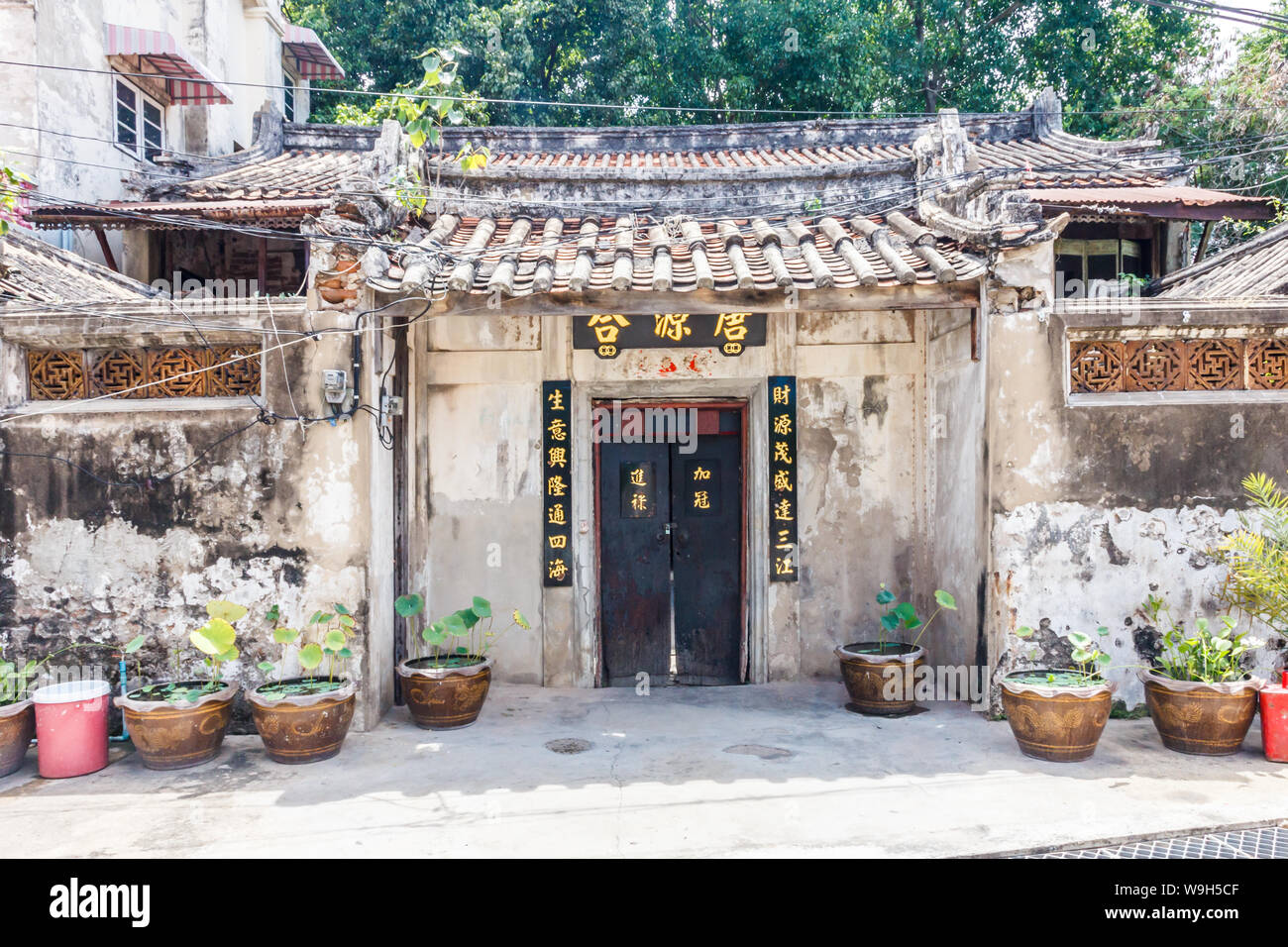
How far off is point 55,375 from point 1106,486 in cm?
700

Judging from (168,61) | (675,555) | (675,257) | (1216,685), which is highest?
(168,61)

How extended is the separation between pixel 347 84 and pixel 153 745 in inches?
590

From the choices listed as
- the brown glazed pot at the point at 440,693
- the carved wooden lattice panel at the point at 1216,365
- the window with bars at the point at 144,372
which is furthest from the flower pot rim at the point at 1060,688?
the window with bars at the point at 144,372

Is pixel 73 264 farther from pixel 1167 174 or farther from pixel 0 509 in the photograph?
pixel 1167 174

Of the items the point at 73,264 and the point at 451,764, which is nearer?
the point at 451,764

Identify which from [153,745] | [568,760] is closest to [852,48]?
[568,760]

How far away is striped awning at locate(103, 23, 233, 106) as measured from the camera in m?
10.3

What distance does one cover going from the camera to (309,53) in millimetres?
15398

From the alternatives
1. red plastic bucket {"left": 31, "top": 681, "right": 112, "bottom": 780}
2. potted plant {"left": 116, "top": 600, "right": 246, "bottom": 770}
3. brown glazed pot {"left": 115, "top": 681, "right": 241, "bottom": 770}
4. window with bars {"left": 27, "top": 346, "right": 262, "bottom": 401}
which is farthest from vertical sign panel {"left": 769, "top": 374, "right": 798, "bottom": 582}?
red plastic bucket {"left": 31, "top": 681, "right": 112, "bottom": 780}

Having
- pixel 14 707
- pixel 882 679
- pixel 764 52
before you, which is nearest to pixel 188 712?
pixel 14 707

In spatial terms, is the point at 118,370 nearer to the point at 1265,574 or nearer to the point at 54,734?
the point at 54,734

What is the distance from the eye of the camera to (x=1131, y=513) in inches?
239

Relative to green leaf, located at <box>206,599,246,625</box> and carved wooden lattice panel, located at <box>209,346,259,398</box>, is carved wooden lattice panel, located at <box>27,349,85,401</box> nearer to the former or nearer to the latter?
carved wooden lattice panel, located at <box>209,346,259,398</box>

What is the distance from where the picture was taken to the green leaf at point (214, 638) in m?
5.28
